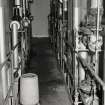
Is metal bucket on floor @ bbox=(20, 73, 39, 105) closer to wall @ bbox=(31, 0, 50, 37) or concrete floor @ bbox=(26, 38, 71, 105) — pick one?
concrete floor @ bbox=(26, 38, 71, 105)

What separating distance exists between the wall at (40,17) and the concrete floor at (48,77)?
299 centimetres

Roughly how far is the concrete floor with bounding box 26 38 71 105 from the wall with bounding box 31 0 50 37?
299 centimetres

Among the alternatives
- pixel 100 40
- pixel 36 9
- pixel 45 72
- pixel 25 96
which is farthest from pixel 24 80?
pixel 36 9

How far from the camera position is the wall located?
449 inches

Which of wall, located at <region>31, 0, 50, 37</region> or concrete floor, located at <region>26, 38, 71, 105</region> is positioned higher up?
wall, located at <region>31, 0, 50, 37</region>

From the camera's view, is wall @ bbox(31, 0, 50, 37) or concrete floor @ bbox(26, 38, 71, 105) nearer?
concrete floor @ bbox(26, 38, 71, 105)

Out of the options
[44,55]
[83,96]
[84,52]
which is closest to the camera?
[83,96]

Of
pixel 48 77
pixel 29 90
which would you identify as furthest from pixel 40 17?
pixel 29 90

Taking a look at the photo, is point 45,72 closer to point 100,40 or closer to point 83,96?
point 83,96

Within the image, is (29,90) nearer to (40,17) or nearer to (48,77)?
(48,77)

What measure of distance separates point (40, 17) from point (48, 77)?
6.62 metres

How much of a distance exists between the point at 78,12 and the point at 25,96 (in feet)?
4.58

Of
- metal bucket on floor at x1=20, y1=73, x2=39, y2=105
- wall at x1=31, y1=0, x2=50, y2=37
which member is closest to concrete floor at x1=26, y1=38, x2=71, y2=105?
metal bucket on floor at x1=20, y1=73, x2=39, y2=105

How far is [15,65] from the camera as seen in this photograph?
353 cm
